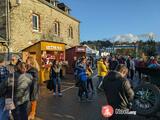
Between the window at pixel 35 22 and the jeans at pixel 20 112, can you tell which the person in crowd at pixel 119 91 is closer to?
the jeans at pixel 20 112

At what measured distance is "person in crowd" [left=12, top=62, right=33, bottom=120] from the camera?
21.1ft

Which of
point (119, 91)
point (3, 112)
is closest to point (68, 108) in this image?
point (3, 112)

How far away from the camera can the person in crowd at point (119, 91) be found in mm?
5472

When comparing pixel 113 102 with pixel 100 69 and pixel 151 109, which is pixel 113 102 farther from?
pixel 100 69

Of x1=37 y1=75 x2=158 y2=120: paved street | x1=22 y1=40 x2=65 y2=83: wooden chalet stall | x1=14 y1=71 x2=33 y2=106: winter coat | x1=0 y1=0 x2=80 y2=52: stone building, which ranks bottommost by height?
x1=37 y1=75 x2=158 y2=120: paved street

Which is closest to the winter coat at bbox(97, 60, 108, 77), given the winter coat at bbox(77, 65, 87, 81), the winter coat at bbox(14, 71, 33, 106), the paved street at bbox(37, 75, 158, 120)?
the paved street at bbox(37, 75, 158, 120)

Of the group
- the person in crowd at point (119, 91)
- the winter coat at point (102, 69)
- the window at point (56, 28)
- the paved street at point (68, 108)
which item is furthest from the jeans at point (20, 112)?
the window at point (56, 28)

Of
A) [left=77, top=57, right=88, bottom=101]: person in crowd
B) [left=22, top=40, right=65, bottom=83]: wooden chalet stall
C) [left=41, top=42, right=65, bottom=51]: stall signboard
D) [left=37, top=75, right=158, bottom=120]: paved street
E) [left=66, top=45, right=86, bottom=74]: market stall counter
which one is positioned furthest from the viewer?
[left=66, top=45, right=86, bottom=74]: market stall counter

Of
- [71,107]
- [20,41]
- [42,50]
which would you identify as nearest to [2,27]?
[20,41]

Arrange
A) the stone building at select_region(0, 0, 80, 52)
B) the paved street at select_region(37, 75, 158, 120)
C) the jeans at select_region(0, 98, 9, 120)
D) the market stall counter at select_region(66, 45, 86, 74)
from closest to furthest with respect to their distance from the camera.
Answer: the jeans at select_region(0, 98, 9, 120) < the paved street at select_region(37, 75, 158, 120) < the stone building at select_region(0, 0, 80, 52) < the market stall counter at select_region(66, 45, 86, 74)

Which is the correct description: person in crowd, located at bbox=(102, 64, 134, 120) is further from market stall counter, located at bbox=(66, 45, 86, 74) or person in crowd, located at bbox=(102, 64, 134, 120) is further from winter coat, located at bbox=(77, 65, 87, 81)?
market stall counter, located at bbox=(66, 45, 86, 74)

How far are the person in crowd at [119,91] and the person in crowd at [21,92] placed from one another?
1.85 metres

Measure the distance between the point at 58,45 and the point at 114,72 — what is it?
16.9m

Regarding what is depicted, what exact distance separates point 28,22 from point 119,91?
18.2 meters
